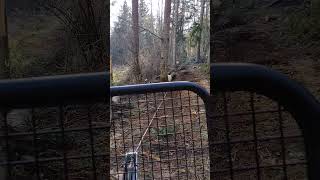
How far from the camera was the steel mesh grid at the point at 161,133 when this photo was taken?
4.52ft

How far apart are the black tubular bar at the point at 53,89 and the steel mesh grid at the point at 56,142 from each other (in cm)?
7

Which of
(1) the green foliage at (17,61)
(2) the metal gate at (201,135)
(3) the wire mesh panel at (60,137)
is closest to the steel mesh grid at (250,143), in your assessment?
(2) the metal gate at (201,135)

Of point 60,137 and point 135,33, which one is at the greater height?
point 135,33

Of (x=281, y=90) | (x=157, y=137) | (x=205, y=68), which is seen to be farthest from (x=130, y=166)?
(x=281, y=90)

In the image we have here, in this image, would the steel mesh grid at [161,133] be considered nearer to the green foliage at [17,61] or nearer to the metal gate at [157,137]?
the metal gate at [157,137]

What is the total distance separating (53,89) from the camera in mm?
1231

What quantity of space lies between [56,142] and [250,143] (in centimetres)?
53

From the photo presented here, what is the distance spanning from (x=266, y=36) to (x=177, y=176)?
45 centimetres

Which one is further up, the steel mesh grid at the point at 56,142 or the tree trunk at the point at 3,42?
the tree trunk at the point at 3,42

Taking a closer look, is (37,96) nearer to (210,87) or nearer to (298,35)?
(210,87)

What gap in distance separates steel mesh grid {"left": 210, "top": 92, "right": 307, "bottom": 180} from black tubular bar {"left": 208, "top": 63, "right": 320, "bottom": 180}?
0.17 ft

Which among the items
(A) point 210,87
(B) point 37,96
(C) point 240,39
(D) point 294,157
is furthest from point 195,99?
(B) point 37,96

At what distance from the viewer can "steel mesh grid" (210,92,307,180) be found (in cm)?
137

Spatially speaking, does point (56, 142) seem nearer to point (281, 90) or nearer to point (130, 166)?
point (130, 166)
